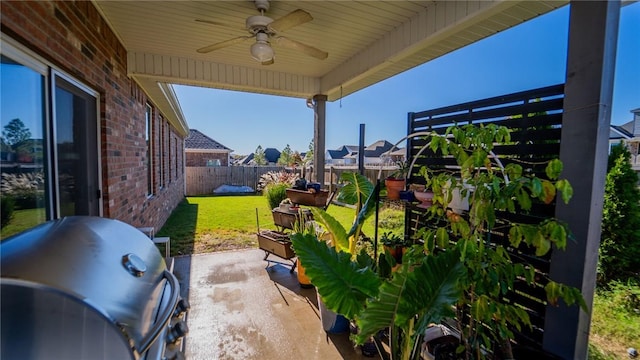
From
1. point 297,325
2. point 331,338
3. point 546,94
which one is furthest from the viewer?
point 297,325

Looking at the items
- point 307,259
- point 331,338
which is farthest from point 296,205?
point 307,259

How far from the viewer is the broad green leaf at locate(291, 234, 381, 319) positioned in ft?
4.68

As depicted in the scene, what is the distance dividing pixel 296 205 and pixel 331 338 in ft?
6.53

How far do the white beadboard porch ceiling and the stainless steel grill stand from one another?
7.22 feet

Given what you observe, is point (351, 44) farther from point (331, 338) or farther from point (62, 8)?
point (331, 338)

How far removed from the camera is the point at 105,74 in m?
2.82

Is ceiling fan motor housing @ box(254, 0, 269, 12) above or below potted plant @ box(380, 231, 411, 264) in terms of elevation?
above

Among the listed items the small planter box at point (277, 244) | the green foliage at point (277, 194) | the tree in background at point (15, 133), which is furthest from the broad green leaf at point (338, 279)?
the green foliage at point (277, 194)

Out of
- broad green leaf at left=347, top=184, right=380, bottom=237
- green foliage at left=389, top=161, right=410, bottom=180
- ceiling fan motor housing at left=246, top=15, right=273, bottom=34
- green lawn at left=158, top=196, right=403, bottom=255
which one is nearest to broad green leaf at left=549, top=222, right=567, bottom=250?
broad green leaf at left=347, top=184, right=380, bottom=237

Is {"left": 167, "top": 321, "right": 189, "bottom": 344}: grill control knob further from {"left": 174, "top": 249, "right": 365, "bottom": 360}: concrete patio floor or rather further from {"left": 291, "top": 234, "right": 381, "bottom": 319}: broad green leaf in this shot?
{"left": 174, "top": 249, "right": 365, "bottom": 360}: concrete patio floor

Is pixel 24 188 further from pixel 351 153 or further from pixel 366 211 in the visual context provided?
pixel 351 153

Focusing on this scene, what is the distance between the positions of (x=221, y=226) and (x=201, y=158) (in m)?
13.8

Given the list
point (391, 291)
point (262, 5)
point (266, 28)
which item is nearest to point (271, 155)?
point (266, 28)

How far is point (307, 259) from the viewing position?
156 cm
